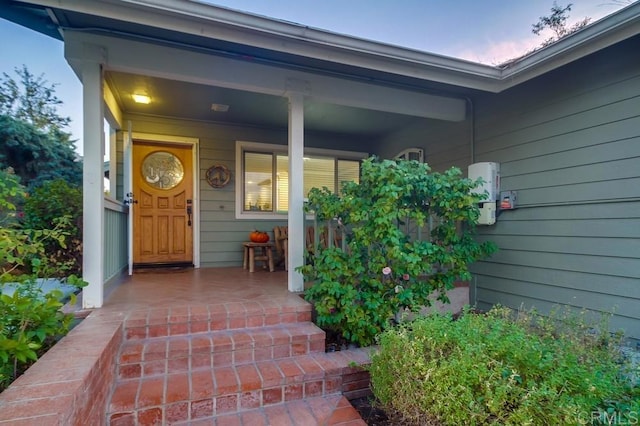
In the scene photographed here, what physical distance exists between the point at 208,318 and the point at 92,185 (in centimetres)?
154

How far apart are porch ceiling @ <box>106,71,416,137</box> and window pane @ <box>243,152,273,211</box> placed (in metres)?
0.60

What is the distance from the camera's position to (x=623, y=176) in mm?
2852

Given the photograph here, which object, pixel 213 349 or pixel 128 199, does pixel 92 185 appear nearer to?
pixel 213 349

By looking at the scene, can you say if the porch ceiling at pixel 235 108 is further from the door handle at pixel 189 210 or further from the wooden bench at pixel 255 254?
the wooden bench at pixel 255 254

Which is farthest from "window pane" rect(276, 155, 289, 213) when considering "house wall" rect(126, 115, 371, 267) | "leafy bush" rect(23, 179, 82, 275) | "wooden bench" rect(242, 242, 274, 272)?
"leafy bush" rect(23, 179, 82, 275)

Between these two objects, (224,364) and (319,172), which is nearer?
(224,364)

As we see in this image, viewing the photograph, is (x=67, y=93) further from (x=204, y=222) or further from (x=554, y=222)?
(x=554, y=222)

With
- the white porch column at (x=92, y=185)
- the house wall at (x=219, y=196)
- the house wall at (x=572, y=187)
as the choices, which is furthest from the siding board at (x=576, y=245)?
the white porch column at (x=92, y=185)

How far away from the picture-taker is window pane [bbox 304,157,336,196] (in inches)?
242

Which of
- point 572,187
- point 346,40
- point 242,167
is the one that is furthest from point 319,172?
point 572,187

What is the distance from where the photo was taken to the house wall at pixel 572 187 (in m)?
2.82

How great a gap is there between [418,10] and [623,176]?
5.33 metres

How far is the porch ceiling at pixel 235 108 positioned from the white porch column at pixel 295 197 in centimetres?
34

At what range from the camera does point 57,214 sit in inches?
137
